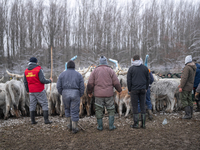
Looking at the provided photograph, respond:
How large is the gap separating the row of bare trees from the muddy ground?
13.2 meters

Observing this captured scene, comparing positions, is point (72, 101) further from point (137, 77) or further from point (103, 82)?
point (137, 77)

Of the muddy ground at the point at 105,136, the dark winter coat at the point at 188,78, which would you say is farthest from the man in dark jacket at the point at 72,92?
the dark winter coat at the point at 188,78

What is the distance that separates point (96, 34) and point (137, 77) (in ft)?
51.8

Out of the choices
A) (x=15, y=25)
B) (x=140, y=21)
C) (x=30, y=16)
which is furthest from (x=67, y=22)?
(x=140, y=21)

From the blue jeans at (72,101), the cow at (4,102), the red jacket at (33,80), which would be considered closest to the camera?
the blue jeans at (72,101)

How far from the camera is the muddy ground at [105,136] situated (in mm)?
3717

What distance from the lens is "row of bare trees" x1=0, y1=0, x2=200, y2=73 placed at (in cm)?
1781

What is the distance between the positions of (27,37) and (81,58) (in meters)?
6.78

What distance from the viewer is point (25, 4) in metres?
18.2

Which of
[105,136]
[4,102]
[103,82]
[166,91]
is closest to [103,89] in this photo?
[103,82]

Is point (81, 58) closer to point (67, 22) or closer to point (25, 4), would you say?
point (67, 22)

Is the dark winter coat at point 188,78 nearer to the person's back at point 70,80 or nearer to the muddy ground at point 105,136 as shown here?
the muddy ground at point 105,136

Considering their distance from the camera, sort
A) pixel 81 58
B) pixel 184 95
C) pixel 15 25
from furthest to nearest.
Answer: pixel 81 58
pixel 15 25
pixel 184 95

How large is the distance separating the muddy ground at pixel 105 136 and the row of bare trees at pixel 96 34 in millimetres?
13163
